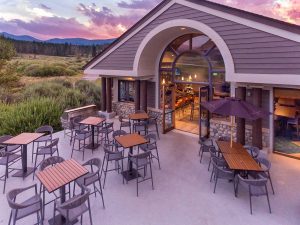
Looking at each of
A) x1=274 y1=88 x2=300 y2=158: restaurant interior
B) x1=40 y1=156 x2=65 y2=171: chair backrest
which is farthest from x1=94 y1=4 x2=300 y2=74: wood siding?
x1=40 y1=156 x2=65 y2=171: chair backrest

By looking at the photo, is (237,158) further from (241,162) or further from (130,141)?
(130,141)

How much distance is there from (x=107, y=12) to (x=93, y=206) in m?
32.2

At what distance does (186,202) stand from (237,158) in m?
1.98

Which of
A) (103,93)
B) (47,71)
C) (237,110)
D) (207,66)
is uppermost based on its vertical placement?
(47,71)

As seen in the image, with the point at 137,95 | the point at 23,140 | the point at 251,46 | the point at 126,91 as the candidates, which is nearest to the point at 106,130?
the point at 23,140

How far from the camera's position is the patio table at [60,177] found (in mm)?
4777

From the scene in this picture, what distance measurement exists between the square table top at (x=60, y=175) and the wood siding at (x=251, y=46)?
6.69 meters

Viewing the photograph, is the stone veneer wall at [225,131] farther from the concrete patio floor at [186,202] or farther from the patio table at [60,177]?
the patio table at [60,177]

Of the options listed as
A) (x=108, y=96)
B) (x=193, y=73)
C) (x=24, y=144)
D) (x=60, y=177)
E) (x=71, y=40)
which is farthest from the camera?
(x=71, y=40)

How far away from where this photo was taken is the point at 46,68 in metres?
30.6

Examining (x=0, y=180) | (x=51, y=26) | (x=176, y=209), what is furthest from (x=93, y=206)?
(x=51, y=26)

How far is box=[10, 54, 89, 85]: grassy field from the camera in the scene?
28538 millimetres

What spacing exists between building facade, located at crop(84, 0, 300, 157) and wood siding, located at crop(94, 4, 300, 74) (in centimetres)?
3

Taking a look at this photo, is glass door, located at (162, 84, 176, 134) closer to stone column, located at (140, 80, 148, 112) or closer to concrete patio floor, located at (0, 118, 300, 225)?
stone column, located at (140, 80, 148, 112)
